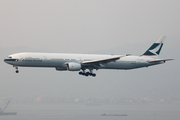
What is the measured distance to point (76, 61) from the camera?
6862 cm

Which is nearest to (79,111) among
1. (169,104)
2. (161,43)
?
(169,104)

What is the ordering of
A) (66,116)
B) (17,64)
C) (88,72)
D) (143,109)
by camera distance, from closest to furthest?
(17,64), (88,72), (66,116), (143,109)

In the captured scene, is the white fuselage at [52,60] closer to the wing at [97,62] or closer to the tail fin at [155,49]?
the wing at [97,62]

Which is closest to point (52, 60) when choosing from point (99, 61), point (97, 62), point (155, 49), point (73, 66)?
point (73, 66)

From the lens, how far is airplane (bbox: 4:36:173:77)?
65562 millimetres

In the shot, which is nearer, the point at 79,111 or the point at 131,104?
the point at 79,111

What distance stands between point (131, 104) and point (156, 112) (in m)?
29.4

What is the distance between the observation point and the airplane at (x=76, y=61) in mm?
65562

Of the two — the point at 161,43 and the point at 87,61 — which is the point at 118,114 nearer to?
the point at 161,43

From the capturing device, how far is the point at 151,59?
7656 cm

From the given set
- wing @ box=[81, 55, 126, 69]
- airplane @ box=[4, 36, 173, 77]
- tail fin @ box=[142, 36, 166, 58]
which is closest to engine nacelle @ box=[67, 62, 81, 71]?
airplane @ box=[4, 36, 173, 77]

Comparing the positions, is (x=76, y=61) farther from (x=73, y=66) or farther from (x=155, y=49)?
(x=155, y=49)

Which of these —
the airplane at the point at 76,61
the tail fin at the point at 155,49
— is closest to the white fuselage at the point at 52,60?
the airplane at the point at 76,61

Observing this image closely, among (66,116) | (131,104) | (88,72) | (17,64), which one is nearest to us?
(17,64)
